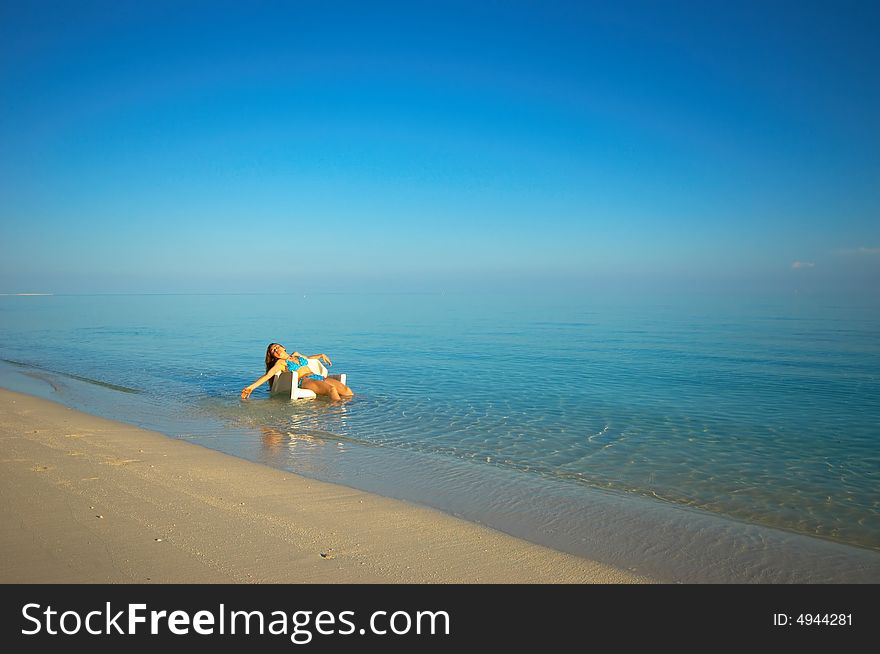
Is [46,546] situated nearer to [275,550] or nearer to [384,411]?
[275,550]

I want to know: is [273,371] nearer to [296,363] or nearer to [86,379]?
[296,363]

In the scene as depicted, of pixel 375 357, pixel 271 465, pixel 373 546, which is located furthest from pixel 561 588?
pixel 375 357

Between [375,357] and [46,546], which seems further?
[375,357]

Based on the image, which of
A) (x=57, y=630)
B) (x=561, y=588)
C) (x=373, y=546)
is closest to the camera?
(x=57, y=630)

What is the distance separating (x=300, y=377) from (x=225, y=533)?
10.6 meters

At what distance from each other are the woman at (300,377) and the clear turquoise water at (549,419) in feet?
1.71

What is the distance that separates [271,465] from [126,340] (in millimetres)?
27959

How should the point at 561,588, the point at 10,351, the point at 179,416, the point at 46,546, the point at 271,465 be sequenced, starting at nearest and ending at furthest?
the point at 561,588 < the point at 46,546 < the point at 271,465 < the point at 179,416 < the point at 10,351

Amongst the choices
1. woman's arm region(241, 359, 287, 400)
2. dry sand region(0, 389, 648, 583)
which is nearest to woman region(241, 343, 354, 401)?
woman's arm region(241, 359, 287, 400)

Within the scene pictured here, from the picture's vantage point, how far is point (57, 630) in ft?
13.7

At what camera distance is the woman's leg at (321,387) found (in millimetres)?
15852

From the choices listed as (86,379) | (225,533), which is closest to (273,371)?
(86,379)

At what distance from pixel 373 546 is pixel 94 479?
14.0 feet

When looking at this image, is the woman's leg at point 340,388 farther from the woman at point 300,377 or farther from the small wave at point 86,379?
the small wave at point 86,379
